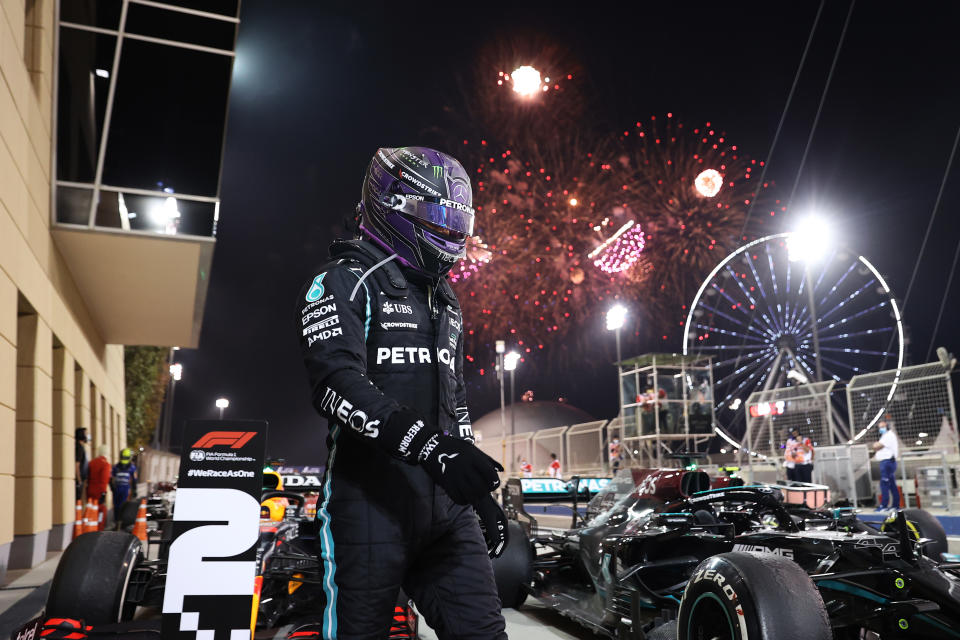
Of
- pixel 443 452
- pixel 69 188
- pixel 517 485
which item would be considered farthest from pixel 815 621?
pixel 69 188

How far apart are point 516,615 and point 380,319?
17.0 ft

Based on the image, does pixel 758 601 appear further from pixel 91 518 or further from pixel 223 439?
pixel 91 518

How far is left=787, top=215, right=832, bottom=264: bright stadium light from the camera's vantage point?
76.6 ft

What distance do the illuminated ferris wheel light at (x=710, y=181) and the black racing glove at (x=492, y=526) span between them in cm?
2150

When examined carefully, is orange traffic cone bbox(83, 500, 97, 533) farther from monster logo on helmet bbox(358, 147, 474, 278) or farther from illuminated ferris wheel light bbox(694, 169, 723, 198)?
illuminated ferris wheel light bbox(694, 169, 723, 198)

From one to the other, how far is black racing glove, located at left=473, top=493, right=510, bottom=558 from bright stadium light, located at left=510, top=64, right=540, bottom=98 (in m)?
21.5

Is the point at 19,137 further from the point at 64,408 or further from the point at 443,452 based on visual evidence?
the point at 443,452

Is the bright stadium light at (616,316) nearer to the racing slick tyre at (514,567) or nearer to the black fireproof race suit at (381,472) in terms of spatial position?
the racing slick tyre at (514,567)

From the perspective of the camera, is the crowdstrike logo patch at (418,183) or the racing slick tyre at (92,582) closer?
the crowdstrike logo patch at (418,183)

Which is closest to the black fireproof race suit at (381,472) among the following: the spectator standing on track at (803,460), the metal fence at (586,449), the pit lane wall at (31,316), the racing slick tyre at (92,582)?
the racing slick tyre at (92,582)

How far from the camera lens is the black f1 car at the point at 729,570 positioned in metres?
3.51

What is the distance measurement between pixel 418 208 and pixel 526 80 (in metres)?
21.2

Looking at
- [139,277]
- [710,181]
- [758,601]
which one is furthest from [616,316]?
[758,601]

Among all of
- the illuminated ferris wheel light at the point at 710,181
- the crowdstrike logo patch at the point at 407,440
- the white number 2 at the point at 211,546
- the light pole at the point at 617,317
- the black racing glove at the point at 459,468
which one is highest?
the illuminated ferris wheel light at the point at 710,181
